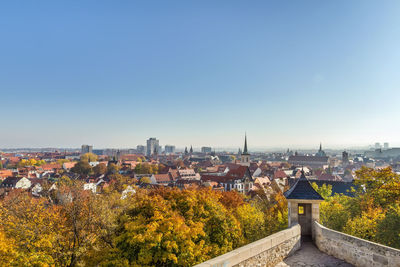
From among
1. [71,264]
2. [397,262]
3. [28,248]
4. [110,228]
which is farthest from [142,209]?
[397,262]

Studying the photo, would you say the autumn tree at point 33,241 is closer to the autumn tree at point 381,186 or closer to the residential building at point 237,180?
the autumn tree at point 381,186

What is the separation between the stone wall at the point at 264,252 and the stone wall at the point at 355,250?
906mm

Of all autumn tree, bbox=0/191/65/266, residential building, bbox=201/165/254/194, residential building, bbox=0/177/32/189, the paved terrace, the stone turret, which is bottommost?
residential building, bbox=0/177/32/189

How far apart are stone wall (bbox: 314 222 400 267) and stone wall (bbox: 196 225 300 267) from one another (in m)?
0.91

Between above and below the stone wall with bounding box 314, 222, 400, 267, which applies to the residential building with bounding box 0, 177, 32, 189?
below

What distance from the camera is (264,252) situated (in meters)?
8.76

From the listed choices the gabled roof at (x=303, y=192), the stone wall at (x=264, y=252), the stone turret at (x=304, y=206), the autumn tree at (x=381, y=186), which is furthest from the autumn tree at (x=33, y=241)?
the autumn tree at (x=381, y=186)

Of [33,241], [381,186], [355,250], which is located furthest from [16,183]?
[355,250]

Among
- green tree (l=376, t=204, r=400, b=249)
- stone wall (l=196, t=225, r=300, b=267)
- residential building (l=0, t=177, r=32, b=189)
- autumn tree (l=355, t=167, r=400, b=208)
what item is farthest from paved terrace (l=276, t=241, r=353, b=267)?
residential building (l=0, t=177, r=32, b=189)

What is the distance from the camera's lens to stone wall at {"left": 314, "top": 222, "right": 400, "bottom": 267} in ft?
26.8

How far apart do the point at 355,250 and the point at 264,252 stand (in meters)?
2.93

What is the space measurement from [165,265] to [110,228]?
17.8 ft

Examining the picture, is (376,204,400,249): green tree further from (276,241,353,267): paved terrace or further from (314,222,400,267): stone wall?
(276,241,353,267): paved terrace

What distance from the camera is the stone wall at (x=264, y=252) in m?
7.29
